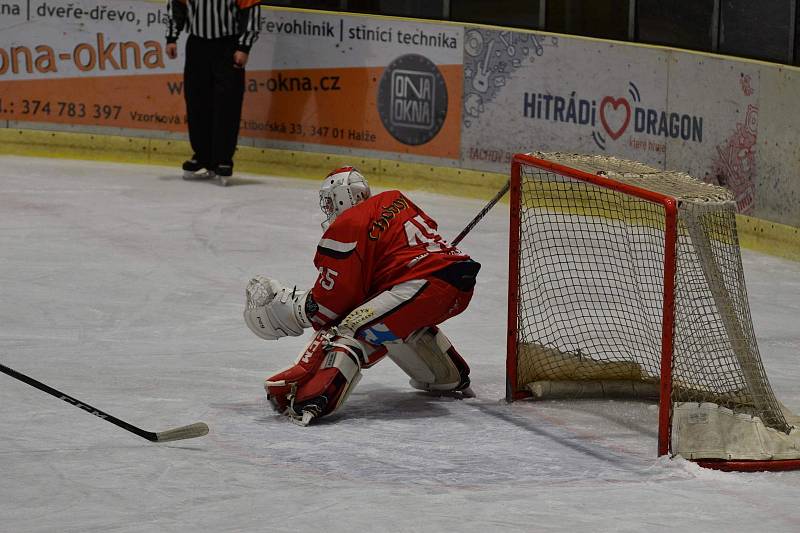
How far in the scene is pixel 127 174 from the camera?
9578 mm

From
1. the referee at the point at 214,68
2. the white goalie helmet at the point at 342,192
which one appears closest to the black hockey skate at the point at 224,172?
the referee at the point at 214,68

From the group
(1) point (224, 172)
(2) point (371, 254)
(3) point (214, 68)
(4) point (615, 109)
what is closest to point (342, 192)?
(2) point (371, 254)

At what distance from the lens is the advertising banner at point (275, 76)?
9234 mm

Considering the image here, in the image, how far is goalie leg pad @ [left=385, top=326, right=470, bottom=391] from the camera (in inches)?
201

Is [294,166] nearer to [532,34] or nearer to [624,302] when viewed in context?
[532,34]

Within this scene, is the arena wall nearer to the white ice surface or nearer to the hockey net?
the white ice surface

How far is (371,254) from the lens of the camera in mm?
4758

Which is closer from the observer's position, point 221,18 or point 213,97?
point 221,18

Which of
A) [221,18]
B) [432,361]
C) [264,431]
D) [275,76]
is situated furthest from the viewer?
[275,76]

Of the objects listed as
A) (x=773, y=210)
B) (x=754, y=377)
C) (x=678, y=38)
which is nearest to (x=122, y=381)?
(x=754, y=377)

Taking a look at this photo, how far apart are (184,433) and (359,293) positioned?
0.70m

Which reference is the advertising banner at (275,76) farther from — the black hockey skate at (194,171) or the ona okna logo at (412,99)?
the black hockey skate at (194,171)

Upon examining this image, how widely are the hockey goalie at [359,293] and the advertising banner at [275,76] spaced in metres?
4.38

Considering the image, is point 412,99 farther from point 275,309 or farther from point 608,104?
point 275,309
